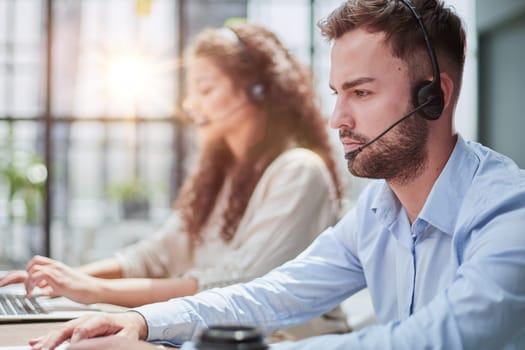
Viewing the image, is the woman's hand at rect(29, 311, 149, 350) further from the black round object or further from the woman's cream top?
the woman's cream top

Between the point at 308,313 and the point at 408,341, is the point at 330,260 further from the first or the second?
the point at 408,341

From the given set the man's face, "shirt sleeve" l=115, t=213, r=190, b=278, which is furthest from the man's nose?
"shirt sleeve" l=115, t=213, r=190, b=278

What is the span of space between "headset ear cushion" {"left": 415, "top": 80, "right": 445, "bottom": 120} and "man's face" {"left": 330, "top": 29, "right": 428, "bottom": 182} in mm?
18

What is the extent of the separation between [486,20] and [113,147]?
11.4 ft

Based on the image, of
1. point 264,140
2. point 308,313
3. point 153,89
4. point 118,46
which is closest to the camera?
point 308,313

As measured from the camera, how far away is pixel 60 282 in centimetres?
174

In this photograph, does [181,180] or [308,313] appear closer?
[308,313]

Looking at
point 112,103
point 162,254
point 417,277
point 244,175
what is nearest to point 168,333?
point 417,277

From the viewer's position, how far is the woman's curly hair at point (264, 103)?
222 cm

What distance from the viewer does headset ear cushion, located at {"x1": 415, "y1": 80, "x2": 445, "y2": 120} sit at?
4.17 ft

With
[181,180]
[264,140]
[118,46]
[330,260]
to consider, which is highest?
[118,46]

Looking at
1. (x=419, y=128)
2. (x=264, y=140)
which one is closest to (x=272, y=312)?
(x=419, y=128)

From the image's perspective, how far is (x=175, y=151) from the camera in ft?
17.7

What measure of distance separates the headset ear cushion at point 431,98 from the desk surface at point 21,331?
0.79 meters
